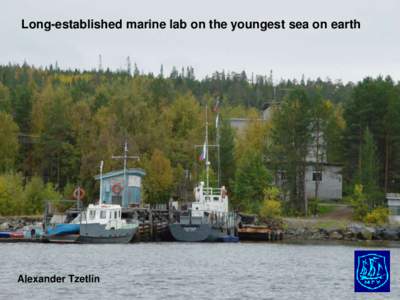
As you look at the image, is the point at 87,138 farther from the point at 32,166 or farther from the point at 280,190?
the point at 280,190

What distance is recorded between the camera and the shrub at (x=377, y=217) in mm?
88625

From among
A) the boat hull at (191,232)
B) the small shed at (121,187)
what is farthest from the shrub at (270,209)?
the boat hull at (191,232)

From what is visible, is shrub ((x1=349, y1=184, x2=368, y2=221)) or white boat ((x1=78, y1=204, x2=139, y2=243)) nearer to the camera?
white boat ((x1=78, y1=204, x2=139, y2=243))

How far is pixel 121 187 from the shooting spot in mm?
82375

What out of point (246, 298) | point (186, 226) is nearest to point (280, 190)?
point (186, 226)

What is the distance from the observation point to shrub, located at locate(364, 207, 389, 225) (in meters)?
88.6

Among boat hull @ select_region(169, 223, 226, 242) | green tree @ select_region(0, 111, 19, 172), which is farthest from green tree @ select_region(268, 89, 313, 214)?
green tree @ select_region(0, 111, 19, 172)

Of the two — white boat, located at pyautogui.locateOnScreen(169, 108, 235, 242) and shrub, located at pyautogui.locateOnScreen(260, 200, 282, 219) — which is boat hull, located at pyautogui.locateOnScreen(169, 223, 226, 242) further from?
shrub, located at pyautogui.locateOnScreen(260, 200, 282, 219)

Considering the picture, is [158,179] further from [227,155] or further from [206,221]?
[206,221]

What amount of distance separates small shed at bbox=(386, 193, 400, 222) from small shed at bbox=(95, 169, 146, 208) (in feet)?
74.2

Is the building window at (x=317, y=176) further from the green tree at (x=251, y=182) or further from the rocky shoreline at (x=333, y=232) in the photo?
the rocky shoreline at (x=333, y=232)

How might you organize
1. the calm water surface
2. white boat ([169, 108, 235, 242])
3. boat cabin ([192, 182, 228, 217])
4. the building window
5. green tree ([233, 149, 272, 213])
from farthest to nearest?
the building window → green tree ([233, 149, 272, 213]) → boat cabin ([192, 182, 228, 217]) → white boat ([169, 108, 235, 242]) → the calm water surface

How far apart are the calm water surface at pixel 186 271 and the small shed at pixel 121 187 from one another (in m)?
15.5

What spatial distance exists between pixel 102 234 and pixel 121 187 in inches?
561
